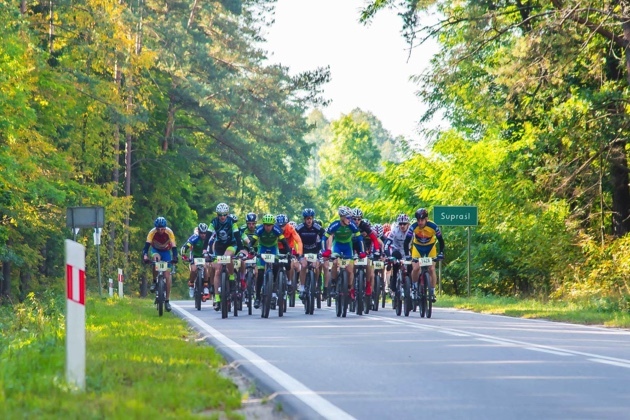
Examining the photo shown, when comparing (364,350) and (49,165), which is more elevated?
(49,165)

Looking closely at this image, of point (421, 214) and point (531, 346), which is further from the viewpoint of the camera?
point (421, 214)

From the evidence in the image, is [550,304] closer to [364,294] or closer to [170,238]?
[364,294]

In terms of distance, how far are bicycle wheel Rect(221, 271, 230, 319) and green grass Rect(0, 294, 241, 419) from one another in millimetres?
5565

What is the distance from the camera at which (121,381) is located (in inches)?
370

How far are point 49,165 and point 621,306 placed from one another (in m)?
21.6

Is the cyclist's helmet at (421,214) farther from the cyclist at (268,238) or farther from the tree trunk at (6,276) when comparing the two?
the tree trunk at (6,276)

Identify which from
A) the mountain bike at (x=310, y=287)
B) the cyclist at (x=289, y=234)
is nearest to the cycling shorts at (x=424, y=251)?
the mountain bike at (x=310, y=287)

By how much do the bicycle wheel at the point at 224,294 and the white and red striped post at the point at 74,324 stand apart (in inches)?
466

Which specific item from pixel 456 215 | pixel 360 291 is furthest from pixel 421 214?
pixel 456 215

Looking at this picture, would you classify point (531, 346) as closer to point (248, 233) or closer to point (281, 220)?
point (281, 220)

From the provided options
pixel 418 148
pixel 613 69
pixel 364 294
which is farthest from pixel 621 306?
pixel 418 148

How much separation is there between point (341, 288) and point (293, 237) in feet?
7.10

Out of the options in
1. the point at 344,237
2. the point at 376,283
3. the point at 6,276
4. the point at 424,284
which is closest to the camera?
the point at 424,284

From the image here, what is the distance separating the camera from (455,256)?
135 feet
